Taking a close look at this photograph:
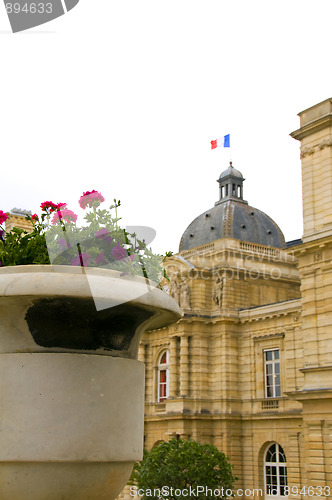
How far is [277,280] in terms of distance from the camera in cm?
3416

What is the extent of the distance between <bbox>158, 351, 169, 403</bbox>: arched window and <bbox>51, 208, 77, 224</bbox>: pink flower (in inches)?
1136

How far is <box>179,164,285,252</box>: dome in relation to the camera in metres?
37.2

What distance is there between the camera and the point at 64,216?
496 centimetres

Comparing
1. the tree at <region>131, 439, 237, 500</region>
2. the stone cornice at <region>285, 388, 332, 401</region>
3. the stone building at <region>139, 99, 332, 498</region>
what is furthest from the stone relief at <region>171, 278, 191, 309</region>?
the stone cornice at <region>285, 388, 332, 401</region>

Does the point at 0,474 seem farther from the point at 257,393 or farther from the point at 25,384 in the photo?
the point at 257,393

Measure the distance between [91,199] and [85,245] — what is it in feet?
1.52

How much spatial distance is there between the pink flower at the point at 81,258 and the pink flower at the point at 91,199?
1.74ft

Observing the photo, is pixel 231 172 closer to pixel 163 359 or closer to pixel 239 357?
pixel 163 359

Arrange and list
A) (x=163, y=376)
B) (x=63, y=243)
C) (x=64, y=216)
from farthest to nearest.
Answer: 1. (x=163, y=376)
2. (x=64, y=216)
3. (x=63, y=243)

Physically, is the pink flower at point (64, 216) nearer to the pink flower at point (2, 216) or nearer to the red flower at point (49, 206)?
the red flower at point (49, 206)

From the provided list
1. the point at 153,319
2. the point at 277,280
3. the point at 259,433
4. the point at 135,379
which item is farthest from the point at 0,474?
the point at 277,280

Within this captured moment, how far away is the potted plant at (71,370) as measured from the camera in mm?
4039

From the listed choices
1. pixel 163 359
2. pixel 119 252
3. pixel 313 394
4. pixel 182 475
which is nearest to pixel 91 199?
pixel 119 252

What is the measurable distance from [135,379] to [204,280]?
28.2 metres
